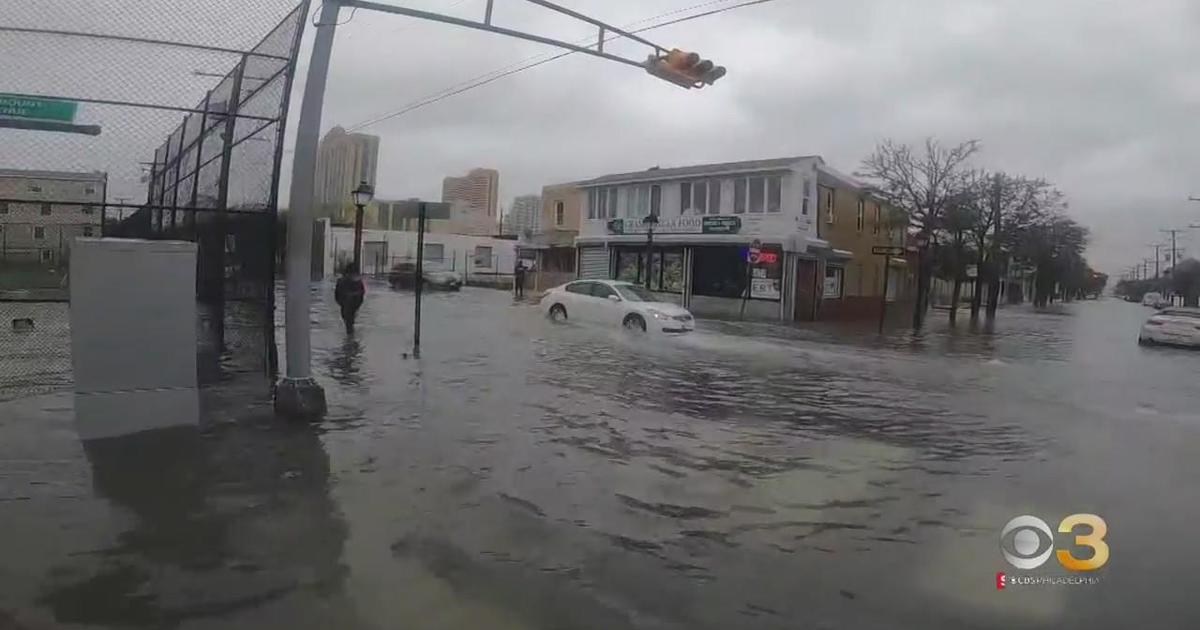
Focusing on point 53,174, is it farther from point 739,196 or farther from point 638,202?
point 638,202

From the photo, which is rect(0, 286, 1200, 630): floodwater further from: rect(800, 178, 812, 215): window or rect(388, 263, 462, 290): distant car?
rect(388, 263, 462, 290): distant car

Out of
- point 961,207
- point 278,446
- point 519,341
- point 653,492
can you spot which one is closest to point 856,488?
point 653,492

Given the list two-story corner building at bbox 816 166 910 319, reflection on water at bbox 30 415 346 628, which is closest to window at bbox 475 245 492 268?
two-story corner building at bbox 816 166 910 319

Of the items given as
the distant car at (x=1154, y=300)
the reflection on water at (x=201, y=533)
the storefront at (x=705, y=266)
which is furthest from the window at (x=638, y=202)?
the reflection on water at (x=201, y=533)

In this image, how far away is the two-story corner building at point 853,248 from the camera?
63.0ft

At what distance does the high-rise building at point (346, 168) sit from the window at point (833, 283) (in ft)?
38.6

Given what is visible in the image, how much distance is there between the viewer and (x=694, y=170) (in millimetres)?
23453

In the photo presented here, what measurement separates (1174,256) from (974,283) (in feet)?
22.5

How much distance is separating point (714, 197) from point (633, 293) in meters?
5.08

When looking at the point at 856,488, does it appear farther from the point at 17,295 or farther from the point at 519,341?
the point at 519,341

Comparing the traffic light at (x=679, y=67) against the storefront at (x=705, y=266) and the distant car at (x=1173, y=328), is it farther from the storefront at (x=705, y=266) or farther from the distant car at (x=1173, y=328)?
the storefront at (x=705, y=266)

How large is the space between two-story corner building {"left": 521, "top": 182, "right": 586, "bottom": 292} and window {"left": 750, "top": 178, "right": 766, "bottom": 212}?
600cm

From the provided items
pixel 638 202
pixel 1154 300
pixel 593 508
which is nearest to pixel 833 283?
pixel 638 202

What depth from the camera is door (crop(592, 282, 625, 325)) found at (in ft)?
63.4
